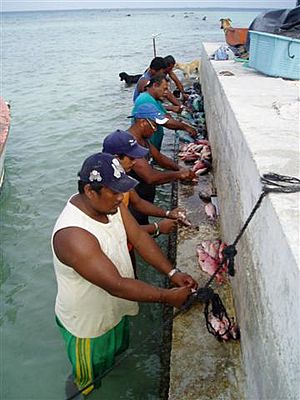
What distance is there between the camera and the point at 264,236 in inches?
105

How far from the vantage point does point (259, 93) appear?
5621 mm

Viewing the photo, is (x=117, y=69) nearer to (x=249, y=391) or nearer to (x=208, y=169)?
(x=208, y=169)

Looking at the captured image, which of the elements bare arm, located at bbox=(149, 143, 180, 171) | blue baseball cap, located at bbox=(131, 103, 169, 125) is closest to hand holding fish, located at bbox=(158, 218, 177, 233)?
blue baseball cap, located at bbox=(131, 103, 169, 125)

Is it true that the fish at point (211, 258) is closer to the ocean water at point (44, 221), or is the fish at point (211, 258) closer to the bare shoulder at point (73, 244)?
the ocean water at point (44, 221)

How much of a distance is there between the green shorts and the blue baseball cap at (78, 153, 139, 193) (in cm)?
129

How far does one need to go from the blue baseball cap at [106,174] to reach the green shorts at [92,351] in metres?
1.29

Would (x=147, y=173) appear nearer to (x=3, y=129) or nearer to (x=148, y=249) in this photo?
(x=148, y=249)

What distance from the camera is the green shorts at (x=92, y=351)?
330cm

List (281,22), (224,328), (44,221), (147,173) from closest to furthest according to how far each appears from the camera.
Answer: (224,328), (147,173), (281,22), (44,221)

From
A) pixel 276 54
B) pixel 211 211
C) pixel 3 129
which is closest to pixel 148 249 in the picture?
pixel 211 211

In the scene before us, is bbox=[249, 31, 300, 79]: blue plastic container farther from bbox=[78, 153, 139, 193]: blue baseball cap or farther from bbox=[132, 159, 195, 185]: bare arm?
bbox=[78, 153, 139, 193]: blue baseball cap

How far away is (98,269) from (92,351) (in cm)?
100

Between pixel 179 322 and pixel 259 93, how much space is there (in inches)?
128

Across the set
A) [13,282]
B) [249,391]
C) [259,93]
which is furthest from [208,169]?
[249,391]
